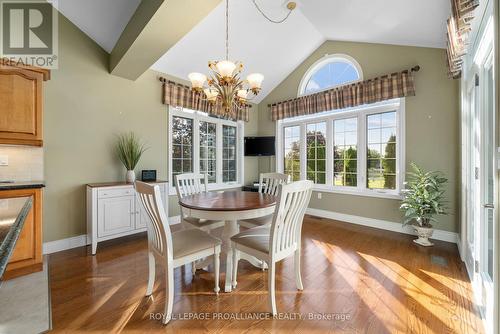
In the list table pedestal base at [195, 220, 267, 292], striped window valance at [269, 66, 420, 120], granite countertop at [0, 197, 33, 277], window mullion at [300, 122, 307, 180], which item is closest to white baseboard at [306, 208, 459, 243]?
window mullion at [300, 122, 307, 180]

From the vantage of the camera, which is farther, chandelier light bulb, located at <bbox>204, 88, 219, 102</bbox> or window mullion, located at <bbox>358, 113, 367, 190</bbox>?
window mullion, located at <bbox>358, 113, 367, 190</bbox>

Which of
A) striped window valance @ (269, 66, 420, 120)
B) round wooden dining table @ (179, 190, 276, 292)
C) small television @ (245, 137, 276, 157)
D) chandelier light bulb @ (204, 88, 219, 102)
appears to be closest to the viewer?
round wooden dining table @ (179, 190, 276, 292)

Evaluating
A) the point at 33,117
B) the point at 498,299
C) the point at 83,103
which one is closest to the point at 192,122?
the point at 83,103

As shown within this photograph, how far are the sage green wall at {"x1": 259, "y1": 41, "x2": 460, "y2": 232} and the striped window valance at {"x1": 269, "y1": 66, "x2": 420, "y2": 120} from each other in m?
0.16

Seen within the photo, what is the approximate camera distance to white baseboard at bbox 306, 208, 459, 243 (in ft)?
10.4

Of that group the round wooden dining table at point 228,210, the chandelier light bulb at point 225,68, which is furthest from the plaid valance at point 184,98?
the round wooden dining table at point 228,210

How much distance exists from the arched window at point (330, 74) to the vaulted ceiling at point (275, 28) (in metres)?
0.33

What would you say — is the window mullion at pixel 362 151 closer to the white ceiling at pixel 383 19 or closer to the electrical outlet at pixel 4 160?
the white ceiling at pixel 383 19

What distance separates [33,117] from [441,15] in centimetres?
449

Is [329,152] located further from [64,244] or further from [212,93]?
[64,244]

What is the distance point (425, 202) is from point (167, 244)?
320cm

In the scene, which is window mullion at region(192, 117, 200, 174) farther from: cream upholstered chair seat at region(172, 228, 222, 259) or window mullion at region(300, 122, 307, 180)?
cream upholstered chair seat at region(172, 228, 222, 259)

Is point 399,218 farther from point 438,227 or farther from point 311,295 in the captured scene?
point 311,295

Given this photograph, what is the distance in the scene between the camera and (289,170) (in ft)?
17.0
